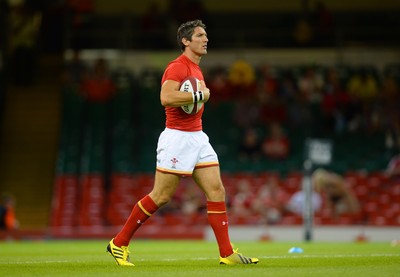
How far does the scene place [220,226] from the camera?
10.4 m

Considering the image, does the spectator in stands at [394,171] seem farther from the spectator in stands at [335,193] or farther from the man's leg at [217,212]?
the man's leg at [217,212]

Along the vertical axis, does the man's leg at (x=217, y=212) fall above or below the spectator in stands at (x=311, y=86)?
below

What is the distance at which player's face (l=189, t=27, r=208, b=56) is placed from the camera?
423 inches

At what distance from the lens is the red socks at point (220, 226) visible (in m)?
10.4

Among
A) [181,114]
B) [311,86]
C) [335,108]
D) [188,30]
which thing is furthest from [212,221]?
[311,86]

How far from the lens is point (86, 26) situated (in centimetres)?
3075

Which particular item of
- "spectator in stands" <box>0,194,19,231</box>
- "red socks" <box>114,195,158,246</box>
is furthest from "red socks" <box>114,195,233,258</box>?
"spectator in stands" <box>0,194,19,231</box>

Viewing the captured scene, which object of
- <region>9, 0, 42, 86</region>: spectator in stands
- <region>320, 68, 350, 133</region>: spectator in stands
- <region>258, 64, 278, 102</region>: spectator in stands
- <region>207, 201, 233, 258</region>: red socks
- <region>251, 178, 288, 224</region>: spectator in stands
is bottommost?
<region>207, 201, 233, 258</region>: red socks

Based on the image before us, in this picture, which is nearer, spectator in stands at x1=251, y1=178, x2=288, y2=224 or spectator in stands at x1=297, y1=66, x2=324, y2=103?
spectator in stands at x1=251, y1=178, x2=288, y2=224

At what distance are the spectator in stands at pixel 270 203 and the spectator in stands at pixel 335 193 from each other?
0.93 metres

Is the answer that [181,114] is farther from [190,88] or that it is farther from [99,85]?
[99,85]

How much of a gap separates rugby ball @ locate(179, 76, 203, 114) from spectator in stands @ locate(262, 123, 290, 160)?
16.8m

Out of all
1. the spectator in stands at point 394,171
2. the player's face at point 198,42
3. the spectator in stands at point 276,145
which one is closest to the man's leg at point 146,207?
the player's face at point 198,42

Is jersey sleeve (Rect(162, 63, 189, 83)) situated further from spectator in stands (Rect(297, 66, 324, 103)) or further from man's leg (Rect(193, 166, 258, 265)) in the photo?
spectator in stands (Rect(297, 66, 324, 103))
